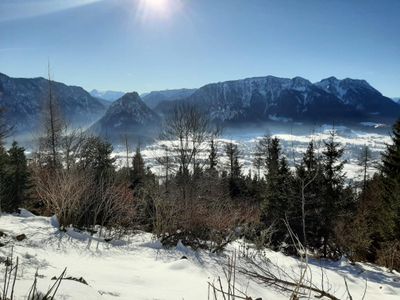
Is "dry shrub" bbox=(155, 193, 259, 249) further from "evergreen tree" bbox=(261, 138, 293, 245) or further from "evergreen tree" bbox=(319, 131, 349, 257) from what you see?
"evergreen tree" bbox=(319, 131, 349, 257)

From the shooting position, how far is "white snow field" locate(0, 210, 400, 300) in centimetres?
710

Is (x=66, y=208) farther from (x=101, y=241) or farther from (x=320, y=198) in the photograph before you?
(x=320, y=198)

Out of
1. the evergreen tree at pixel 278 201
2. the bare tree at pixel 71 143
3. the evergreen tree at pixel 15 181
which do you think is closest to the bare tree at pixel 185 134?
the evergreen tree at pixel 278 201

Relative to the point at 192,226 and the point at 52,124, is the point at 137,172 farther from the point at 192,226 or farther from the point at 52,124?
the point at 192,226

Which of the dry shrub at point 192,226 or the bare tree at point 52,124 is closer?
the dry shrub at point 192,226

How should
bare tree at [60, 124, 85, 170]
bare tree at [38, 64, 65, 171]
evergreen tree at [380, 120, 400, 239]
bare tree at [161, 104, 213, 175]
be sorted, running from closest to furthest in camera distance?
evergreen tree at [380, 120, 400, 239]
bare tree at [161, 104, 213, 175]
bare tree at [38, 64, 65, 171]
bare tree at [60, 124, 85, 170]

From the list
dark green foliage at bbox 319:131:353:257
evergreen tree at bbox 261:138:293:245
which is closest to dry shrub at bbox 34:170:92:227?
evergreen tree at bbox 261:138:293:245

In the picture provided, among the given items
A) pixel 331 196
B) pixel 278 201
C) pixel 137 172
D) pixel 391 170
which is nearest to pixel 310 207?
pixel 331 196

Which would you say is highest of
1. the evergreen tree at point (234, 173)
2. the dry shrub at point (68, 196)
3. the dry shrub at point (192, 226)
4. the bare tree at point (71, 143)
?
the bare tree at point (71, 143)

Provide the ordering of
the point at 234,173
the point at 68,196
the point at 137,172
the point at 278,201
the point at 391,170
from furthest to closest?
the point at 234,173
the point at 137,172
the point at 278,201
the point at 391,170
the point at 68,196

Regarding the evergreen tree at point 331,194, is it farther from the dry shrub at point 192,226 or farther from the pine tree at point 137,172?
the pine tree at point 137,172

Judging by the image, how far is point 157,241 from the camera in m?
14.8

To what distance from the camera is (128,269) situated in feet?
33.6

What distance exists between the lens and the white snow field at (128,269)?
7104mm
